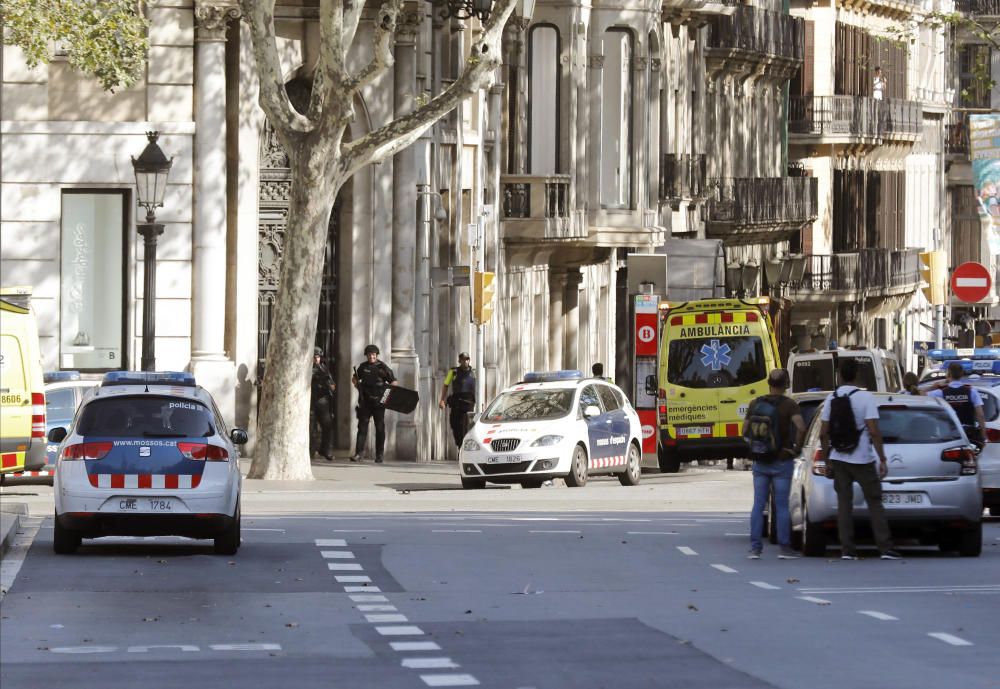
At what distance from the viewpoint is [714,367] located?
123 feet

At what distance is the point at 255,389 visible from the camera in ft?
125

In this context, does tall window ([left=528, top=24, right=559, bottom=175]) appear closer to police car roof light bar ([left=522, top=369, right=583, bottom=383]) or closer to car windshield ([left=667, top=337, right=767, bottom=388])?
car windshield ([left=667, top=337, right=767, bottom=388])

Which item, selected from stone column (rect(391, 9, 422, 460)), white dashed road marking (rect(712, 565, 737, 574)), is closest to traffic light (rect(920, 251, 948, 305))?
stone column (rect(391, 9, 422, 460))

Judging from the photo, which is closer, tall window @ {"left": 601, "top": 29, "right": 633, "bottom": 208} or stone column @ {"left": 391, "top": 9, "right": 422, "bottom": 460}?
stone column @ {"left": 391, "top": 9, "right": 422, "bottom": 460}

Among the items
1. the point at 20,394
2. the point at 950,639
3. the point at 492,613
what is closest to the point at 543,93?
the point at 20,394

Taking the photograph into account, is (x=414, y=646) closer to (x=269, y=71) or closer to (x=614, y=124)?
(x=269, y=71)

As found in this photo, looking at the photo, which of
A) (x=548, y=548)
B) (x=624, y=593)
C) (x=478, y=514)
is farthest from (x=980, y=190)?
(x=624, y=593)

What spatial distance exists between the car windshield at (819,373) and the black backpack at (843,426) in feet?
57.5

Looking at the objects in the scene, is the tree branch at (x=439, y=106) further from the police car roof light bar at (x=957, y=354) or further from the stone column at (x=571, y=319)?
the stone column at (x=571, y=319)

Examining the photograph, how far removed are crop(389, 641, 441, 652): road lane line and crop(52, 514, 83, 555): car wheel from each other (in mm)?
6675

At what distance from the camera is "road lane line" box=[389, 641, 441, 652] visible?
14.7m

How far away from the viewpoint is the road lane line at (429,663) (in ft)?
45.4

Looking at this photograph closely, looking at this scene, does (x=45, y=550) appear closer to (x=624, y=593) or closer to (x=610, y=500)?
(x=624, y=593)

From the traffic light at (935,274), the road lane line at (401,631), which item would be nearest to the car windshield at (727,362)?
the traffic light at (935,274)
